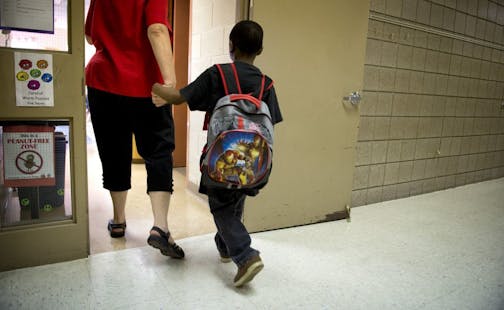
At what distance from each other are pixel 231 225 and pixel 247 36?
0.79 meters

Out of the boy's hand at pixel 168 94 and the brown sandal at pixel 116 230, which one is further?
the brown sandal at pixel 116 230

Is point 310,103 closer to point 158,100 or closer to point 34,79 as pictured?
point 158,100

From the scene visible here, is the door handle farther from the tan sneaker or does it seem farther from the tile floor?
the tan sneaker

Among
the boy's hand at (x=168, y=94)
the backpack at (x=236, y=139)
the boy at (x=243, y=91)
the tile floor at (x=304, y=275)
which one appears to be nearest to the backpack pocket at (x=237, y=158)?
the backpack at (x=236, y=139)

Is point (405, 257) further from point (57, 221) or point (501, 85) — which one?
point (501, 85)

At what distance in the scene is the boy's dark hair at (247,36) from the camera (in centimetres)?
150

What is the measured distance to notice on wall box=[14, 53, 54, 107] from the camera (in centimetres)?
153

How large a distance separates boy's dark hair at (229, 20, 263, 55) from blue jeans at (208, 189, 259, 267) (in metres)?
0.61

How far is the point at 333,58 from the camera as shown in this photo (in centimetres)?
235

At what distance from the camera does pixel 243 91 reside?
1.52 metres

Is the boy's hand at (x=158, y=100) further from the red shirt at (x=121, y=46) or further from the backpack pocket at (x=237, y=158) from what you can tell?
the backpack pocket at (x=237, y=158)

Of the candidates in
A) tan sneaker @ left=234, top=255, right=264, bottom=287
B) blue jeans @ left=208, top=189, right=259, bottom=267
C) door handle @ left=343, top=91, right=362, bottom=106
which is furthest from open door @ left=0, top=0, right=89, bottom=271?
door handle @ left=343, top=91, right=362, bottom=106

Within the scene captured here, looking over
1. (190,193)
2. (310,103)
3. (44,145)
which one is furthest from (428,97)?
(44,145)

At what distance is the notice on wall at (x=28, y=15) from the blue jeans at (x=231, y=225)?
1.00 metres
